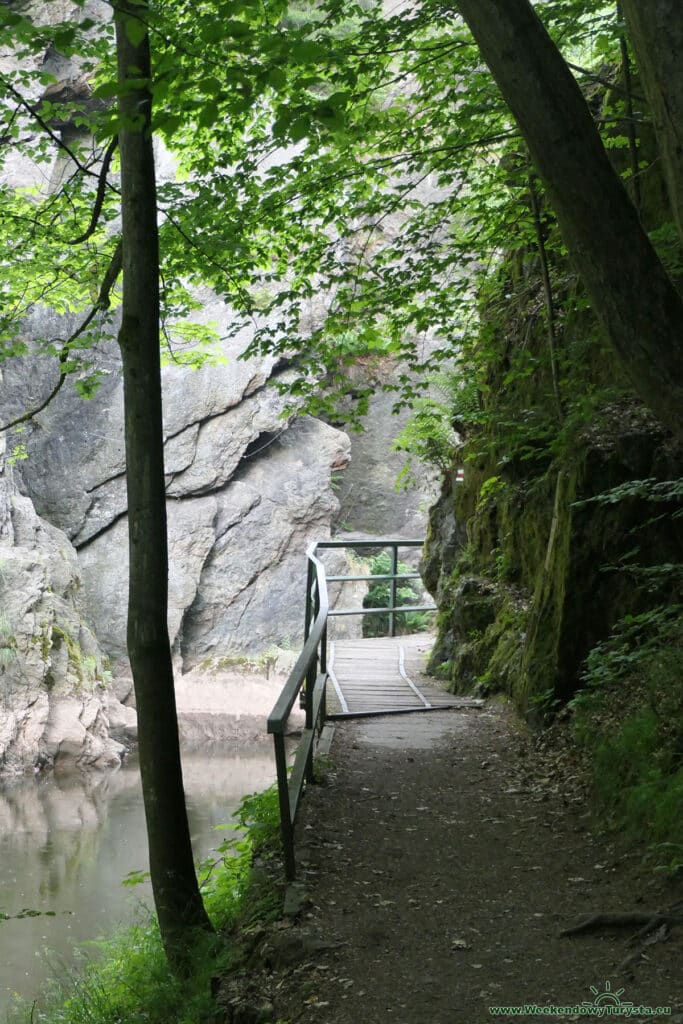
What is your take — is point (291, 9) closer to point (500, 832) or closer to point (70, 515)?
point (70, 515)

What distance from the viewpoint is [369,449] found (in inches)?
1033

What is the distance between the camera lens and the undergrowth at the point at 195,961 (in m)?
4.41

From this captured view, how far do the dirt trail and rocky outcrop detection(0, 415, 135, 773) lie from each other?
38.5ft

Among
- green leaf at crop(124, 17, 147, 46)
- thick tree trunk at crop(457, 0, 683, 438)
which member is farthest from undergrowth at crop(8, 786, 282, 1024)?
green leaf at crop(124, 17, 147, 46)

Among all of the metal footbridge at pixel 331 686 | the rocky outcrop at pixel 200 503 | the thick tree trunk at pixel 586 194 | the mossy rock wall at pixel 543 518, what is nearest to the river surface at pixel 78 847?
the metal footbridge at pixel 331 686

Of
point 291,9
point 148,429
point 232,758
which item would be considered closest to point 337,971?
point 148,429

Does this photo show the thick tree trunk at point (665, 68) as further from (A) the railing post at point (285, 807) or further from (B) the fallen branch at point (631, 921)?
(A) the railing post at point (285, 807)

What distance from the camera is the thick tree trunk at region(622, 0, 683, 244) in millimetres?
2715

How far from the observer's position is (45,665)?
17359 millimetres

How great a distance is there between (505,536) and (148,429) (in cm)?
534

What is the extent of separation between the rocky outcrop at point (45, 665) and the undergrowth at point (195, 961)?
10812 millimetres

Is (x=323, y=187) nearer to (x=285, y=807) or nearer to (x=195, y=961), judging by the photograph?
(x=285, y=807)

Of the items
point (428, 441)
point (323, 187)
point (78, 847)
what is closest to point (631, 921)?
point (323, 187)

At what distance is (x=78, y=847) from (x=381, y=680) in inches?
246
